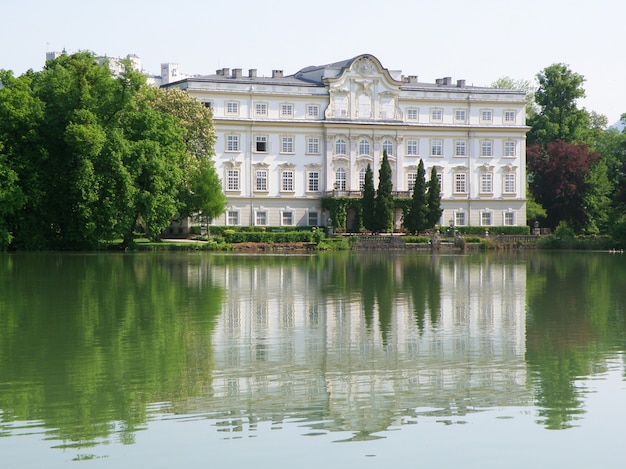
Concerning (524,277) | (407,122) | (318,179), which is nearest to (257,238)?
(318,179)

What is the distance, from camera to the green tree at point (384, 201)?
6347 centimetres

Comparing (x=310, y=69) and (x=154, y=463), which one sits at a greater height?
(x=310, y=69)

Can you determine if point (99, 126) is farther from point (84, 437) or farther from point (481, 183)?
point (84, 437)

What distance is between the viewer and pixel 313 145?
6900 centimetres

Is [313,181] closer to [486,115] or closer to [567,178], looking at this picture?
[486,115]

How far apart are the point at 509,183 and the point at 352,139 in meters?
11.9

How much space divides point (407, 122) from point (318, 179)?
7.28 m

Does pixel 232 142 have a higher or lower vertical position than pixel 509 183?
higher

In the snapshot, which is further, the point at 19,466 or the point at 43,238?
the point at 43,238

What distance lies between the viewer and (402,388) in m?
12.0

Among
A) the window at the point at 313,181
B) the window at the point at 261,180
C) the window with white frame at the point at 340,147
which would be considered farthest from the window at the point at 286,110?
the window at the point at 313,181

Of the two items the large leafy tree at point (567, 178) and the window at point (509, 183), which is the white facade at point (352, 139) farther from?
the large leafy tree at point (567, 178)

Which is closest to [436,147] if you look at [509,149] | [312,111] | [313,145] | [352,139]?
[509,149]

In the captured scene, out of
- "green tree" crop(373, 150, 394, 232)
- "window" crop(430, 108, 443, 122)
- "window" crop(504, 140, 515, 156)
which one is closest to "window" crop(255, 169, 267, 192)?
"green tree" crop(373, 150, 394, 232)
